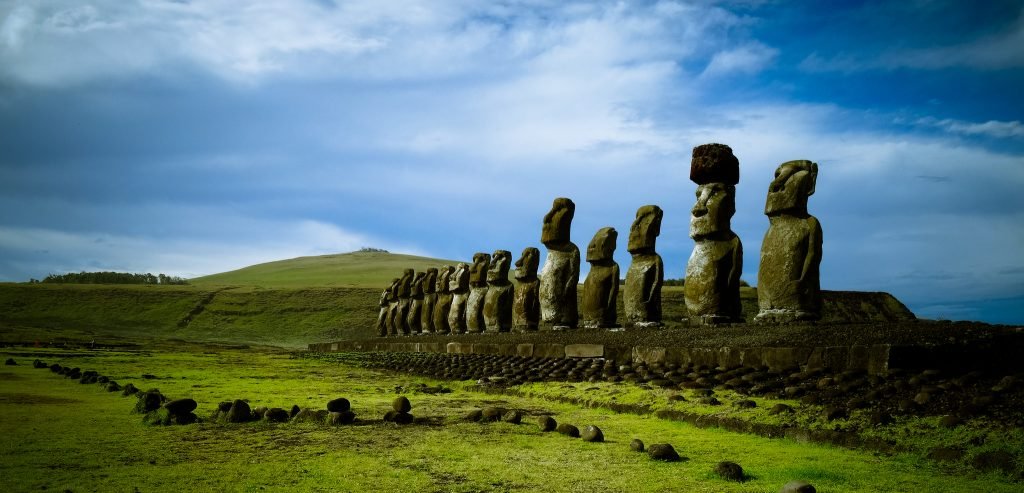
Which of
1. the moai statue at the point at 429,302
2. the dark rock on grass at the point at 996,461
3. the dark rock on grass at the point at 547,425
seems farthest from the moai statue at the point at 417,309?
the dark rock on grass at the point at 996,461

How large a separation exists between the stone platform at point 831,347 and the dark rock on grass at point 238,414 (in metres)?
4.93

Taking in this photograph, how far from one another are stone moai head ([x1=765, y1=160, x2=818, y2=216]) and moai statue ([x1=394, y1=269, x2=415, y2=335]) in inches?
782

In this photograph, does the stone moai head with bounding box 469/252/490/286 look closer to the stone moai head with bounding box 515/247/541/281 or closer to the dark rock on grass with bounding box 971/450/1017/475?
the stone moai head with bounding box 515/247/541/281

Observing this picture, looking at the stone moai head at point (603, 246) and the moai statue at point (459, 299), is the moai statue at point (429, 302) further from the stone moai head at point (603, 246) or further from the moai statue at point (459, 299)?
the stone moai head at point (603, 246)

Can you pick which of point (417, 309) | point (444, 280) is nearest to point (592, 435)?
point (444, 280)

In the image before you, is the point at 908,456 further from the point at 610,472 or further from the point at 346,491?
the point at 346,491

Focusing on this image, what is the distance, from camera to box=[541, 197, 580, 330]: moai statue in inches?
651

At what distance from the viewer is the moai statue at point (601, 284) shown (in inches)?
587

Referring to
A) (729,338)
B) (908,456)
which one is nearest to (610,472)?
(908,456)

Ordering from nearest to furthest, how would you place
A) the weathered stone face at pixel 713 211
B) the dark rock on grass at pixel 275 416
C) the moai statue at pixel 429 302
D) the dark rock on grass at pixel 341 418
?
1. the dark rock on grass at pixel 341 418
2. the dark rock on grass at pixel 275 416
3. the weathered stone face at pixel 713 211
4. the moai statue at pixel 429 302

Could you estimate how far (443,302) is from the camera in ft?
80.8

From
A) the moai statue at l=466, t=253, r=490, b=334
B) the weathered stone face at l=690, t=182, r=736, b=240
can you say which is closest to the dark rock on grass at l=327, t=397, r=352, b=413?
the weathered stone face at l=690, t=182, r=736, b=240

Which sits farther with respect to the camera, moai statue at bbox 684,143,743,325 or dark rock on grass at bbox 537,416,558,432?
moai statue at bbox 684,143,743,325

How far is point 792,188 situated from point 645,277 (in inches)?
141
